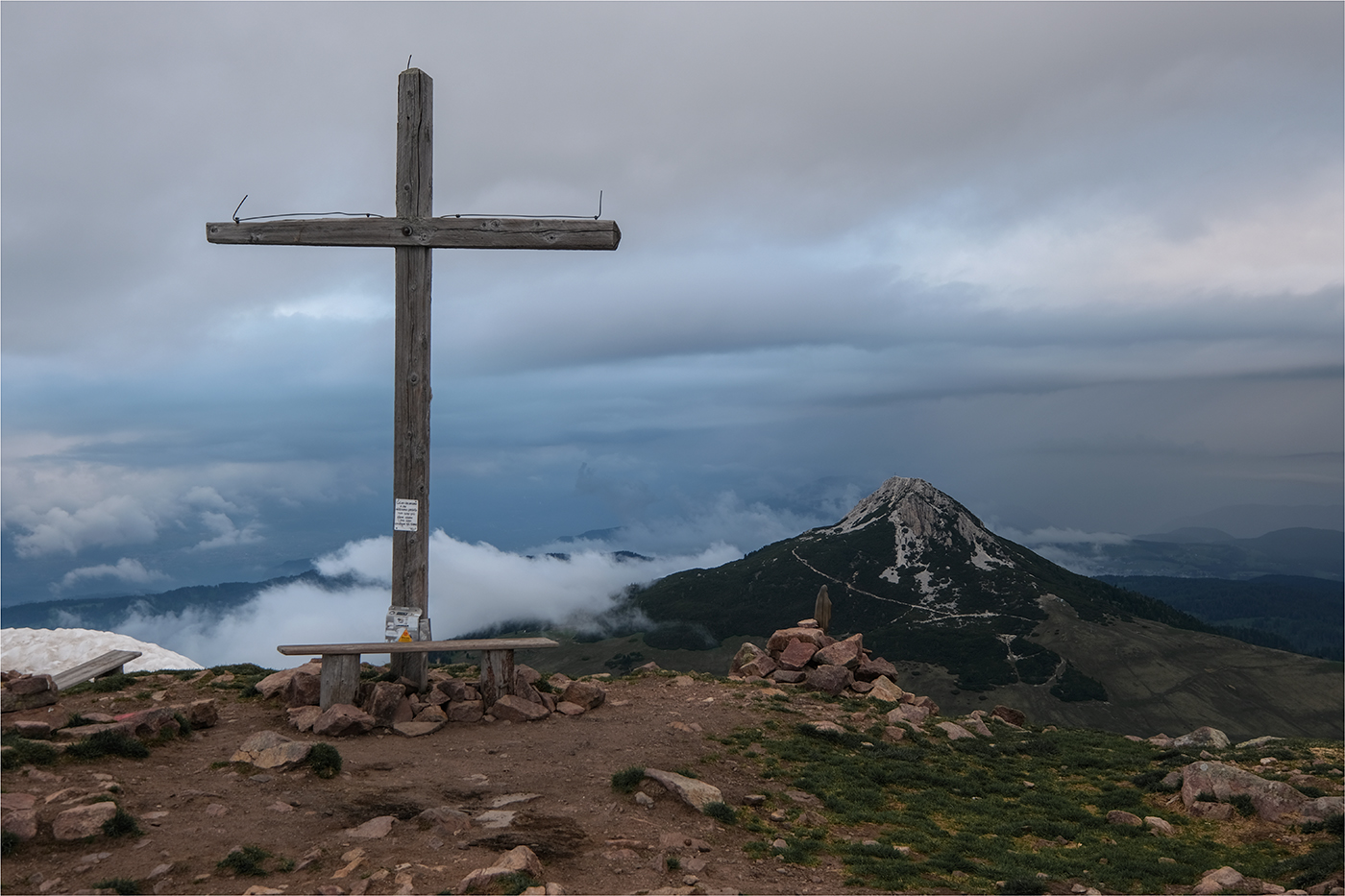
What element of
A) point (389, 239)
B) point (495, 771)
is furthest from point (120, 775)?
point (389, 239)

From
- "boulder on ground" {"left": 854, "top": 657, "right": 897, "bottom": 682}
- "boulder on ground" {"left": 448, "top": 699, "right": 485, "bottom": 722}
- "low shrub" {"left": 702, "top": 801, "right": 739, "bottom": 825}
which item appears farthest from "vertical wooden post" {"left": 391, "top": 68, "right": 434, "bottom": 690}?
"boulder on ground" {"left": 854, "top": 657, "right": 897, "bottom": 682}

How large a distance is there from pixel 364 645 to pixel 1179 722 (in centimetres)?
16248

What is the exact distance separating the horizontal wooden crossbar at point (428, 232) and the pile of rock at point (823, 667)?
1164cm

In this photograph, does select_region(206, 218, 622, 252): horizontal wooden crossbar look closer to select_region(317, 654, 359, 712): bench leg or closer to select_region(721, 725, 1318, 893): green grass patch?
select_region(317, 654, 359, 712): bench leg

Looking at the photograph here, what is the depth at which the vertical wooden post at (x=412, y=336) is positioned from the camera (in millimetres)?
14758

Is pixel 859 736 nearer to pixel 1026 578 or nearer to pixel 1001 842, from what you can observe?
pixel 1001 842

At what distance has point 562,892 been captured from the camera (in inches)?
288

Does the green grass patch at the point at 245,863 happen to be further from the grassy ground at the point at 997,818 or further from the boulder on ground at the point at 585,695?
the boulder on ground at the point at 585,695

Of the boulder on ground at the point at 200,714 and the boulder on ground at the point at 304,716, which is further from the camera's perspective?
the boulder on ground at the point at 304,716

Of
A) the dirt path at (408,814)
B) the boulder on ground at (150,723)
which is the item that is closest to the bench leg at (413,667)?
the dirt path at (408,814)

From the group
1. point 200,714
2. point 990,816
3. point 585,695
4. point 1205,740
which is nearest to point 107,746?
point 200,714

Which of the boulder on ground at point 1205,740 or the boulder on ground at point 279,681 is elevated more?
the boulder on ground at point 279,681

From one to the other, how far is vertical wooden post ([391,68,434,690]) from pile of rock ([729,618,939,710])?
955cm

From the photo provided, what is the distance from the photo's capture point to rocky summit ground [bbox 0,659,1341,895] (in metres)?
7.71
